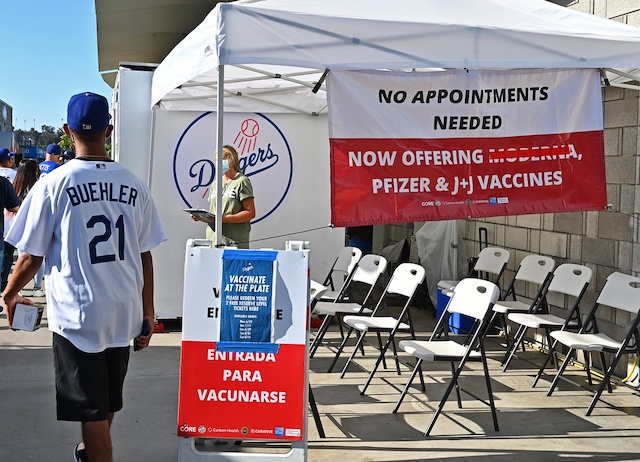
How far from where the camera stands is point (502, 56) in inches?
175

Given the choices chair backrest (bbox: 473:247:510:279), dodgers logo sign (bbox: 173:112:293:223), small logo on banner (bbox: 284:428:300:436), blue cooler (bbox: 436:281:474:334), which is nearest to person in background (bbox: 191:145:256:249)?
dodgers logo sign (bbox: 173:112:293:223)

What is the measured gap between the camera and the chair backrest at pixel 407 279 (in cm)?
596

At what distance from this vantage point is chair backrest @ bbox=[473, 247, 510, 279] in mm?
7168

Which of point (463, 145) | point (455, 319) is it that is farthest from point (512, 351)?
point (463, 145)

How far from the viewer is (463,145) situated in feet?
15.3

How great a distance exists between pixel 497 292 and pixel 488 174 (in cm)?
80

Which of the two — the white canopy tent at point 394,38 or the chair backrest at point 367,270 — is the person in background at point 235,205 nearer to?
the chair backrest at point 367,270

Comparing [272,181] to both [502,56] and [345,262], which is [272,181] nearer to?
[345,262]

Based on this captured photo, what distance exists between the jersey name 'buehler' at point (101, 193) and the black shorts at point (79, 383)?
22.5 inches

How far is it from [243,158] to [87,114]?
179 inches

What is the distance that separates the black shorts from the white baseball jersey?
5cm

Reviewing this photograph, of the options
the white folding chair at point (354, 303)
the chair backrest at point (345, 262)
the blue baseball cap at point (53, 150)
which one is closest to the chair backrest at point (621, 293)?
the white folding chair at point (354, 303)

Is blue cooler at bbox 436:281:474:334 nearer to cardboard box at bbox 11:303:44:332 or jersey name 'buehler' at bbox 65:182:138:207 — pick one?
jersey name 'buehler' at bbox 65:182:138:207

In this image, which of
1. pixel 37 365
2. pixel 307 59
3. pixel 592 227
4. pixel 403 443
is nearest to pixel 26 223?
pixel 307 59
